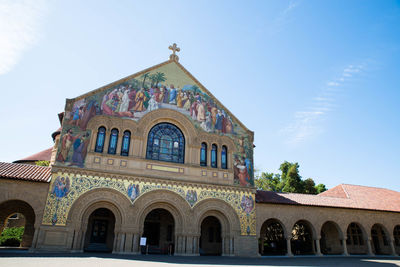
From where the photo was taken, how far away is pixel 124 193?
1641 cm

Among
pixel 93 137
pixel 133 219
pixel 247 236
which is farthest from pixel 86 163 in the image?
pixel 247 236

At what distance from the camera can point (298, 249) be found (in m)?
23.9

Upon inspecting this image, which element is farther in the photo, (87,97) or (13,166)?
(87,97)

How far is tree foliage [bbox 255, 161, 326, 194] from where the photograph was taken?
4147 cm

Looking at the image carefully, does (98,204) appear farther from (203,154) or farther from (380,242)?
(380,242)

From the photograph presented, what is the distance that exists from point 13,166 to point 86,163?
4.46m

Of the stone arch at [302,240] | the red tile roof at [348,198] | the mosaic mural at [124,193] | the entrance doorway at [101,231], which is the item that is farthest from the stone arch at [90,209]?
the stone arch at [302,240]

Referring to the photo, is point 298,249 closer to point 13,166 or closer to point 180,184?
point 180,184

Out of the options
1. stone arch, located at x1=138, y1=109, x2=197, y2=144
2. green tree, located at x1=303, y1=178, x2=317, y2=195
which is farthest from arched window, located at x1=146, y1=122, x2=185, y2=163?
green tree, located at x1=303, y1=178, x2=317, y2=195

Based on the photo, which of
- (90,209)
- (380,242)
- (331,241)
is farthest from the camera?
(380,242)

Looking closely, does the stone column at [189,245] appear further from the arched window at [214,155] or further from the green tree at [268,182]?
the green tree at [268,182]

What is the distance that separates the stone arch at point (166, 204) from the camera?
54.7ft

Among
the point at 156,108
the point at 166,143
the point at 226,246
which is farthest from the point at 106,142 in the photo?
the point at 226,246

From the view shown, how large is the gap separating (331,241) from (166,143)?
58.5 ft
